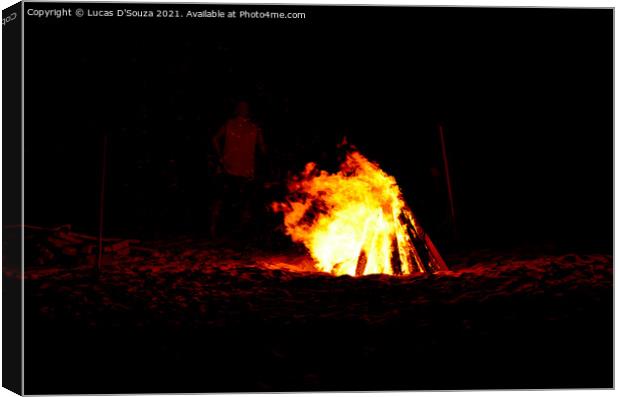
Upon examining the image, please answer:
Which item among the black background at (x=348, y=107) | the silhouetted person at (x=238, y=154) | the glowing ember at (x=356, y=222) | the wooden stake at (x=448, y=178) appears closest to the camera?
the black background at (x=348, y=107)

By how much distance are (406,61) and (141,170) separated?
3169mm

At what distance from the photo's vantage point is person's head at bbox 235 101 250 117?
1012cm

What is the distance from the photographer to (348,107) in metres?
11.2

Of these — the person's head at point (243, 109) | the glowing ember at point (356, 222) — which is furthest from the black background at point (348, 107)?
the glowing ember at point (356, 222)

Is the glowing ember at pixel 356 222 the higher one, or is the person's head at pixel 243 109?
Answer: the person's head at pixel 243 109

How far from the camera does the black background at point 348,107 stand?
26.7 feet

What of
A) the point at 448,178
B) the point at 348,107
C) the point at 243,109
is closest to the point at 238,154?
the point at 243,109

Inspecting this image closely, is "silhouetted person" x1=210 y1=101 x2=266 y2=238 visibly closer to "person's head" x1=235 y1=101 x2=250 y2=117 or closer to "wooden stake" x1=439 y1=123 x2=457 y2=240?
"person's head" x1=235 y1=101 x2=250 y2=117

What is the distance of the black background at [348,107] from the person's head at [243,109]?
12 cm

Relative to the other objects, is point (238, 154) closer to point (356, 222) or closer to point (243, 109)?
point (243, 109)

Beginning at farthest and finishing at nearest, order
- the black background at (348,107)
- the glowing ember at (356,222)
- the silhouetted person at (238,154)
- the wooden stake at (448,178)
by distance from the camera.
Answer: the silhouetted person at (238,154) → the wooden stake at (448,178) → the glowing ember at (356,222) → the black background at (348,107)

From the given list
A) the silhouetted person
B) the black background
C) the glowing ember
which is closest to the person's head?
the silhouetted person

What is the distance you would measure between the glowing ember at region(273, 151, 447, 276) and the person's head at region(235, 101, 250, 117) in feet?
2.64

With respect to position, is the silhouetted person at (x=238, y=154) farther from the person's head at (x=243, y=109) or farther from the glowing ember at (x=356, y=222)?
the glowing ember at (x=356, y=222)
